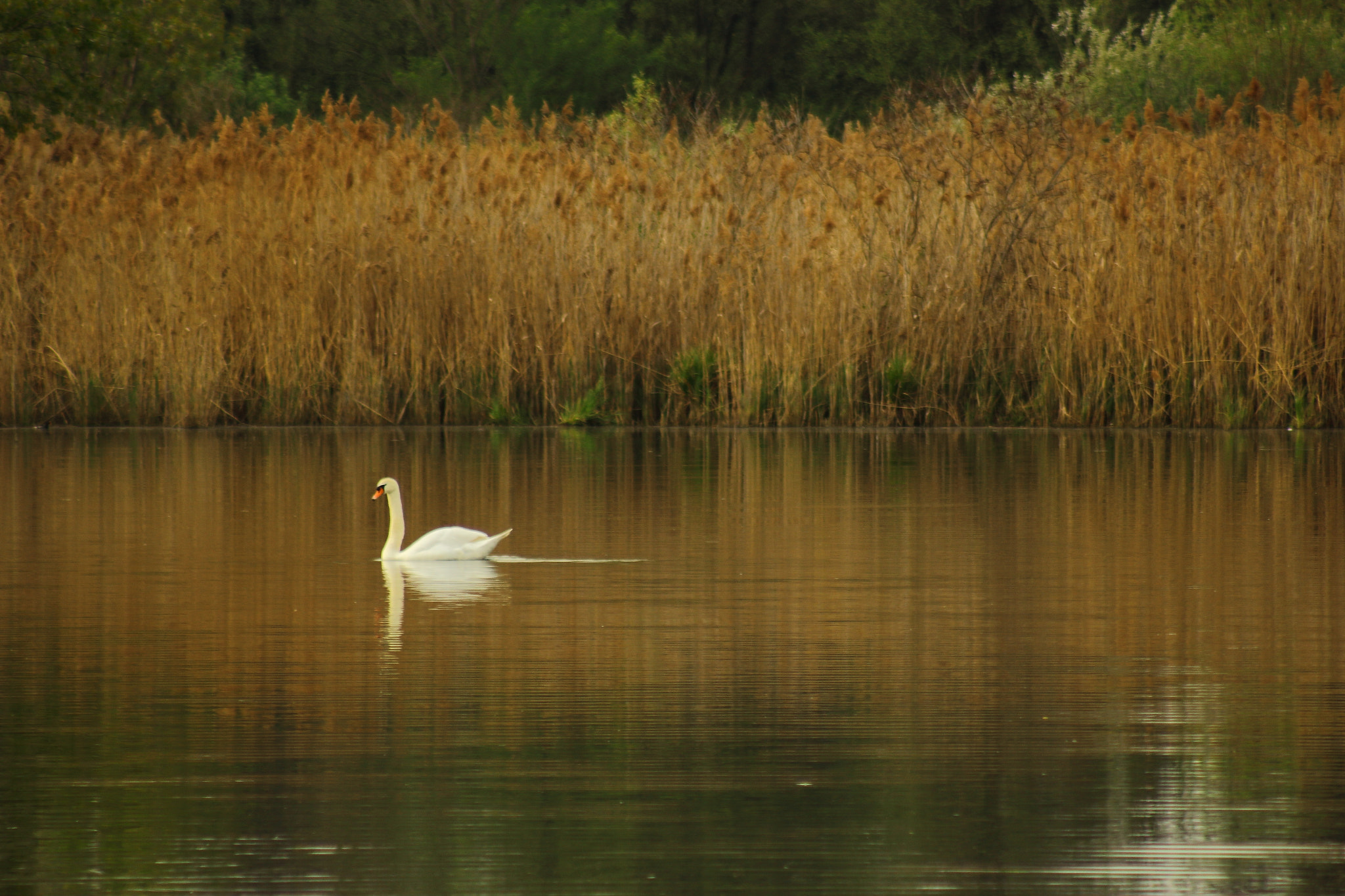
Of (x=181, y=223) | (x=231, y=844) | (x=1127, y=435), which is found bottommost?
(x=231, y=844)

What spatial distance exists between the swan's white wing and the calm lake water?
2.6 inches

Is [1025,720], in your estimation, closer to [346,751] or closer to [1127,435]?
[346,751]

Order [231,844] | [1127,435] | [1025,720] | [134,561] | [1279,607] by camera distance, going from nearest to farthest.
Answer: [231,844] < [1025,720] < [1279,607] < [134,561] < [1127,435]

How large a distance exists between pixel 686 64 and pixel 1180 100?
22.8 m

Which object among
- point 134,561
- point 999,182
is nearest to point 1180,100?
point 999,182

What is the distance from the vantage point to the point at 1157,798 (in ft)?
15.0

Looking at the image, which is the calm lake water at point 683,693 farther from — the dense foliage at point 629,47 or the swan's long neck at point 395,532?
the dense foliage at point 629,47

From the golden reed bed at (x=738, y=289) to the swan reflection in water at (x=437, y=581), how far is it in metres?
6.72

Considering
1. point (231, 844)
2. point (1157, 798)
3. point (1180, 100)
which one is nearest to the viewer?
point (231, 844)

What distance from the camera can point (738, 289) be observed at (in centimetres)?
1557

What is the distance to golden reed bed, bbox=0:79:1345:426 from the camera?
1494cm

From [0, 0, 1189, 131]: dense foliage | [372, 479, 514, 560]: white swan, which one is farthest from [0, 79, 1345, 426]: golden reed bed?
[0, 0, 1189, 131]: dense foliage

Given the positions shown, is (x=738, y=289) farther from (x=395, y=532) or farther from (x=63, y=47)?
(x=395, y=532)

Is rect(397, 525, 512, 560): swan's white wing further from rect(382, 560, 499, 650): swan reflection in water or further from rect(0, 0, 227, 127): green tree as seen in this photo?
rect(0, 0, 227, 127): green tree
